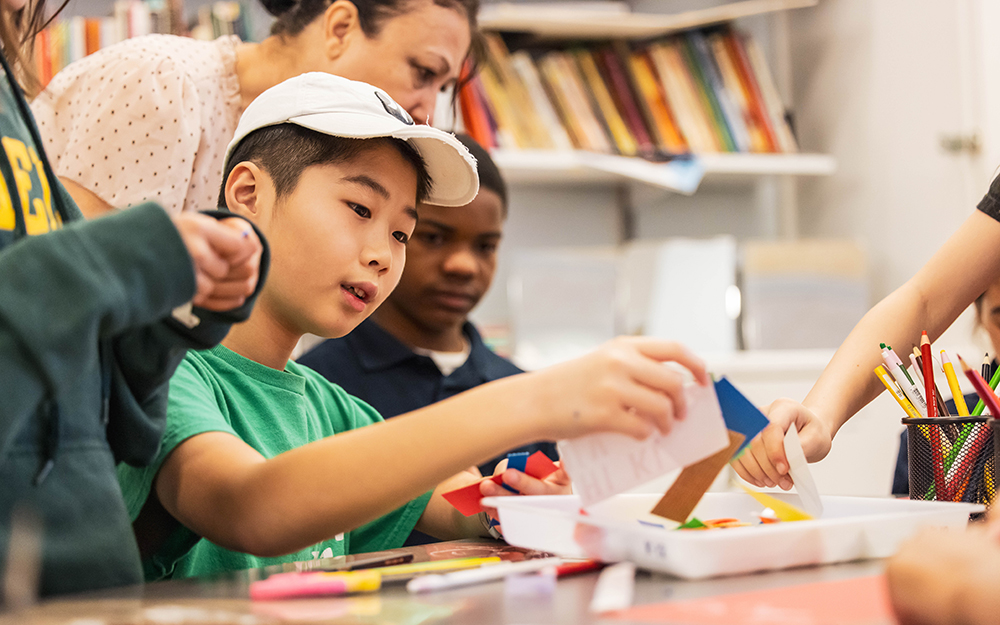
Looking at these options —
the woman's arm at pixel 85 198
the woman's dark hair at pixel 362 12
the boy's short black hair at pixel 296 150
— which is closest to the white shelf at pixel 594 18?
the woman's dark hair at pixel 362 12

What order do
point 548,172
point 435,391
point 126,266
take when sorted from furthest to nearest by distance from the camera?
point 548,172, point 435,391, point 126,266

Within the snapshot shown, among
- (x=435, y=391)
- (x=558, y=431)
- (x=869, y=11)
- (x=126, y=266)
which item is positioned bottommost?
(x=435, y=391)

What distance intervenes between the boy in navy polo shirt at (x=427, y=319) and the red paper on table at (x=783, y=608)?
3.46 feet

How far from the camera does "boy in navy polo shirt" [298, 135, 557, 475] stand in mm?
1496

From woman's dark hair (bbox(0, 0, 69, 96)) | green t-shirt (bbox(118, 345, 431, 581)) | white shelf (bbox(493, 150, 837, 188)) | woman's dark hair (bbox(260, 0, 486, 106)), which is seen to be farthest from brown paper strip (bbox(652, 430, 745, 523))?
white shelf (bbox(493, 150, 837, 188))

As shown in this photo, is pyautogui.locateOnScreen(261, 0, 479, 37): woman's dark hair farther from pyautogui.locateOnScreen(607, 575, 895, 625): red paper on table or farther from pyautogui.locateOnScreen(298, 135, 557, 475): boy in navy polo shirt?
pyautogui.locateOnScreen(607, 575, 895, 625): red paper on table

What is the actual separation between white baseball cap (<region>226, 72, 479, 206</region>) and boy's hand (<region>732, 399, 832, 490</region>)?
0.42 metres

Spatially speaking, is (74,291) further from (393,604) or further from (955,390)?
(955,390)

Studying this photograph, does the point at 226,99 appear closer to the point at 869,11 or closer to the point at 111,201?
the point at 111,201

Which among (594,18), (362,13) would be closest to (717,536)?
(362,13)

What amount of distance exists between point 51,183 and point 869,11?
2.07 metres

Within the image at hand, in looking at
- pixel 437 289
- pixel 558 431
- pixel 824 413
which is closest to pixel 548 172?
pixel 437 289

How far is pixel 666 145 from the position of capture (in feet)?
7.22

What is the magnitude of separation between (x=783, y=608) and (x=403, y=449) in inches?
10.1
